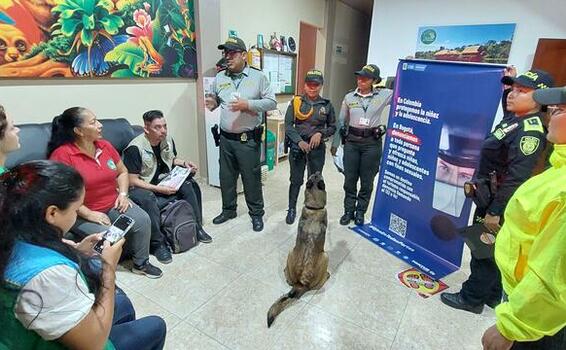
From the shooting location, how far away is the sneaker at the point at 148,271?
2148 mm

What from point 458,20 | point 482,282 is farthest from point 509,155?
point 458,20

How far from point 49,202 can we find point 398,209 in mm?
2447

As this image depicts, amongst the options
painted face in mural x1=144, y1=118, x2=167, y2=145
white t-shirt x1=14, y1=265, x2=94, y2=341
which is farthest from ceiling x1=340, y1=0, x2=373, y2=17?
white t-shirt x1=14, y1=265, x2=94, y2=341

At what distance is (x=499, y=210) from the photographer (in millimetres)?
1646

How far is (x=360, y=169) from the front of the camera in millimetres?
2865

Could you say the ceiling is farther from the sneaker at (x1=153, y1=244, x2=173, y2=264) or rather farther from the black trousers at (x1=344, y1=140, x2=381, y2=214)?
the sneaker at (x1=153, y1=244, x2=173, y2=264)

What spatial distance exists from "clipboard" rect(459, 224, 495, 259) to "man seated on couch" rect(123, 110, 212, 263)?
199cm

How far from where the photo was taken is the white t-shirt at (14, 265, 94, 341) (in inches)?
27.9

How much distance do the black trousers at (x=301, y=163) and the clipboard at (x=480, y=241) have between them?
1372 millimetres

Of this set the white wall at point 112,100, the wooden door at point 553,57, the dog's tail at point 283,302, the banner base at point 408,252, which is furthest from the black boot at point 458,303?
the wooden door at point 553,57

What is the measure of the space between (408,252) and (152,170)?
2.15 metres

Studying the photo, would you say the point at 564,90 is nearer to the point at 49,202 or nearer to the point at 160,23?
the point at 49,202

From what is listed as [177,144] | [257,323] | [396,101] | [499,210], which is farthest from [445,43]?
[257,323]

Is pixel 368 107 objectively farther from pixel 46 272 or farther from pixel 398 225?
pixel 46 272
